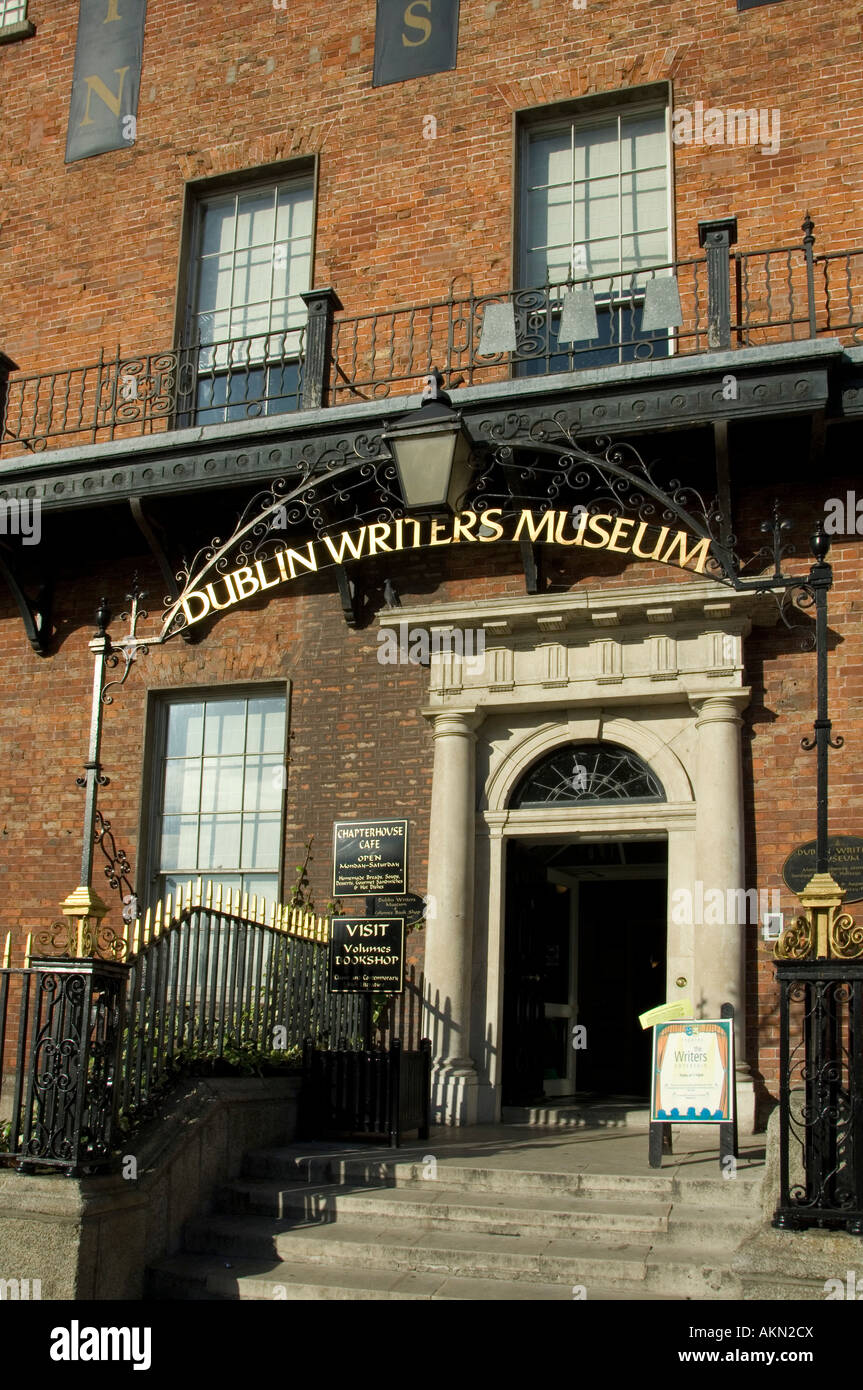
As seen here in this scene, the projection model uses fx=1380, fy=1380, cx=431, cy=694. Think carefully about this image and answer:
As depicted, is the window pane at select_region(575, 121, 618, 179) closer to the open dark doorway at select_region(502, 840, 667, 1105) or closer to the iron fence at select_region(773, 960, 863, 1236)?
the open dark doorway at select_region(502, 840, 667, 1105)

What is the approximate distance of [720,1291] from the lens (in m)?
6.39


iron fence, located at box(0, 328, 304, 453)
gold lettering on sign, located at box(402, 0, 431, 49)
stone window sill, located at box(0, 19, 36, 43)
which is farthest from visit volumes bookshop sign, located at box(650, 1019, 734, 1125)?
stone window sill, located at box(0, 19, 36, 43)

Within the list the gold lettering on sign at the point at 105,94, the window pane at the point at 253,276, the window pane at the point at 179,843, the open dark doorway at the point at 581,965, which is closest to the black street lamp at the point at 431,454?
the open dark doorway at the point at 581,965

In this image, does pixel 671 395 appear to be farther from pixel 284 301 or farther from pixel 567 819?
pixel 284 301

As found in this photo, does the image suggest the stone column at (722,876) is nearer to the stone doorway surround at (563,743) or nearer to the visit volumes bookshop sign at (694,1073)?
the stone doorway surround at (563,743)

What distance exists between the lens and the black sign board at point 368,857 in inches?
430

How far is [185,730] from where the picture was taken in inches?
492

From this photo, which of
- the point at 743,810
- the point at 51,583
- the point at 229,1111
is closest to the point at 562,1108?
the point at 743,810

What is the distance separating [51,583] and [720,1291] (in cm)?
913

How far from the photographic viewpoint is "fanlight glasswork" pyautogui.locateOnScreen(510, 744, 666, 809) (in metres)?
10.9

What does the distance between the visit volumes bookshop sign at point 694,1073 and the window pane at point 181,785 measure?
5.48 m

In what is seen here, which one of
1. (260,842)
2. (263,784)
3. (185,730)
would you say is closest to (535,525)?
(263,784)

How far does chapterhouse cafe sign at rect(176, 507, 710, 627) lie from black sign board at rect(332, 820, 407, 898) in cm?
213

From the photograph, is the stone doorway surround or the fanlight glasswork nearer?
the stone doorway surround
